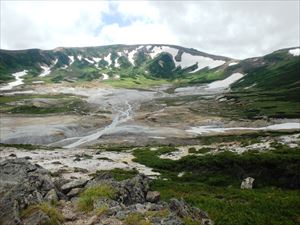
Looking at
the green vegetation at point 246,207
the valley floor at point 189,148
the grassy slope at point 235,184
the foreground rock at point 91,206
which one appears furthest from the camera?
the valley floor at point 189,148

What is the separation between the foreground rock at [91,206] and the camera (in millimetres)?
18984

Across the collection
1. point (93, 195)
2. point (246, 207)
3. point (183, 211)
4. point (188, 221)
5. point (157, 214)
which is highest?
point (157, 214)

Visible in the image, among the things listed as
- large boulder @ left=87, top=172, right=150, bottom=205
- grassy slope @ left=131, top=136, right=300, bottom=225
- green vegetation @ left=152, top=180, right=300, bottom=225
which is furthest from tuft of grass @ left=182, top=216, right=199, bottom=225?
grassy slope @ left=131, top=136, right=300, bottom=225

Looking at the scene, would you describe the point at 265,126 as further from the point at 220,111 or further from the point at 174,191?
the point at 174,191

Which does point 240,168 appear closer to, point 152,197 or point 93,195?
point 152,197

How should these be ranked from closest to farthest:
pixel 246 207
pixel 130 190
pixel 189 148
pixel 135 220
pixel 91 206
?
pixel 135 220 → pixel 91 206 → pixel 130 190 → pixel 246 207 → pixel 189 148

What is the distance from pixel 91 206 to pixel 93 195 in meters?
1.22

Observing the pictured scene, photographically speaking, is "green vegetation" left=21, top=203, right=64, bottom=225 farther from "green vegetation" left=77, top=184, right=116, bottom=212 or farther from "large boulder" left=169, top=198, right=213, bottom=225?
"large boulder" left=169, top=198, right=213, bottom=225

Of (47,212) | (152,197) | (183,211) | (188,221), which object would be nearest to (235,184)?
(152,197)

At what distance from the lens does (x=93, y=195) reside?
2253 cm

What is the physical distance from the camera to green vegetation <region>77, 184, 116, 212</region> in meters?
21.4

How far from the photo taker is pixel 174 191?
36.1m

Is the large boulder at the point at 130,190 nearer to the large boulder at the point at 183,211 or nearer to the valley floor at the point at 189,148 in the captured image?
the large boulder at the point at 183,211

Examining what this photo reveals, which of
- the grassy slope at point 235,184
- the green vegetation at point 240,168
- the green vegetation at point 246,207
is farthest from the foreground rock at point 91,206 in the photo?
the green vegetation at point 240,168
